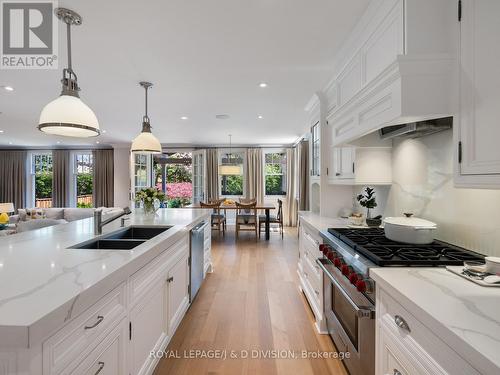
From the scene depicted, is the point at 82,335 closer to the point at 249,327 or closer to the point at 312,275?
the point at 249,327

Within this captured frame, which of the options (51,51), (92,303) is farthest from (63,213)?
(92,303)

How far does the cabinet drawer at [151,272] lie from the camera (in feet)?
4.37

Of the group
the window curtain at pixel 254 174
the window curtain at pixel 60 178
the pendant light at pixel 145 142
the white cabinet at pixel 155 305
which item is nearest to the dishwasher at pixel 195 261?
the white cabinet at pixel 155 305

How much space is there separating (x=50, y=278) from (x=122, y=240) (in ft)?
2.68

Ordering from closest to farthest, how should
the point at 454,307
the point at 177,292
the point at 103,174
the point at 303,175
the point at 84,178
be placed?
the point at 454,307 → the point at 177,292 → the point at 303,175 → the point at 103,174 → the point at 84,178

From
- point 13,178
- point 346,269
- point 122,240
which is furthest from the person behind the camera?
point 13,178

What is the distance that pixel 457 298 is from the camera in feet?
2.88

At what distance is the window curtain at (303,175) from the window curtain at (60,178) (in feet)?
22.6

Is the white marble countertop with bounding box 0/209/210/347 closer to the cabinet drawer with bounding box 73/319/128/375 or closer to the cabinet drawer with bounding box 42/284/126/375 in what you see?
the cabinet drawer with bounding box 42/284/126/375

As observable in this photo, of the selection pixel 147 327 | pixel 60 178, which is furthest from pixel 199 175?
pixel 147 327

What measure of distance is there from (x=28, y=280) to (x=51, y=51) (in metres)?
2.03

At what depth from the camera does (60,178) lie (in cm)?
757

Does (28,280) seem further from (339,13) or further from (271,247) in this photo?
(271,247)

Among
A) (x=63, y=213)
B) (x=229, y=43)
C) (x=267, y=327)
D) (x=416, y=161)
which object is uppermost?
(x=229, y=43)
